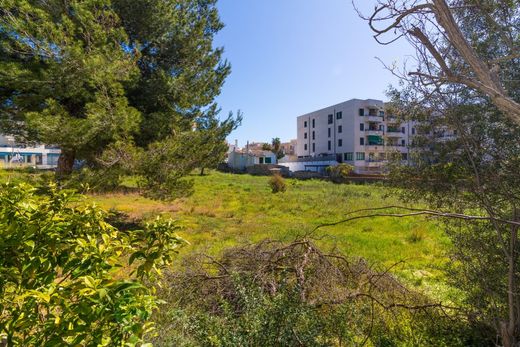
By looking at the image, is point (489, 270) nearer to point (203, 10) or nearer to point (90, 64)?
point (90, 64)

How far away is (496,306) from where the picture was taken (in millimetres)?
2938

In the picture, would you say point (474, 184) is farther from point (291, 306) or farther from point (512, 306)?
point (291, 306)

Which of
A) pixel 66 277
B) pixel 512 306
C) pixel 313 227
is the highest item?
pixel 66 277

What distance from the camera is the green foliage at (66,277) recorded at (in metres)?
1.12

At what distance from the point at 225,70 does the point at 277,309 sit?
9707 mm

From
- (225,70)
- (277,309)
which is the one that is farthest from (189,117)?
(277,309)

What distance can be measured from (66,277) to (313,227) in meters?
8.97

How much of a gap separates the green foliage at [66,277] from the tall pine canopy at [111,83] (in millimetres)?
6143

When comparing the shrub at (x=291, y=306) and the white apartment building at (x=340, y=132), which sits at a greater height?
the white apartment building at (x=340, y=132)

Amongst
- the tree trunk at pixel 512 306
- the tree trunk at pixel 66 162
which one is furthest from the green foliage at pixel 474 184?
the tree trunk at pixel 66 162

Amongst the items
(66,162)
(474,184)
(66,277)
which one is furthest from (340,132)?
(66,277)

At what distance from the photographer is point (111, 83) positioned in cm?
730

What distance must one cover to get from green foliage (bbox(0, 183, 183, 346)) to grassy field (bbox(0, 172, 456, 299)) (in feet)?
9.27

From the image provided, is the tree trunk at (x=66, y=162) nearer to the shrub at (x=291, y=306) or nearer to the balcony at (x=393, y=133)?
the shrub at (x=291, y=306)
